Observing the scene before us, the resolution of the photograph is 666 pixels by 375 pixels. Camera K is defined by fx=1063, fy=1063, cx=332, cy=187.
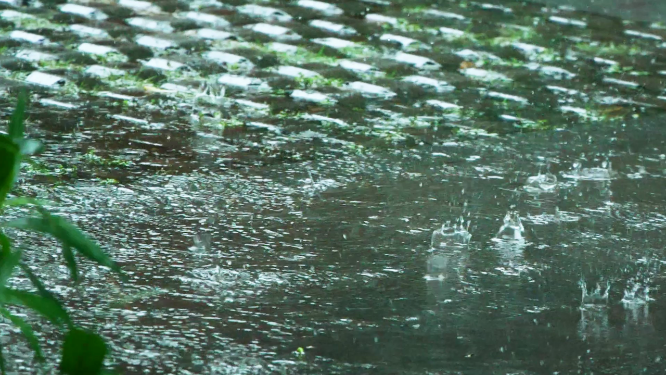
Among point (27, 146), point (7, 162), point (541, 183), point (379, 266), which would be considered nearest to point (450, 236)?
point (379, 266)

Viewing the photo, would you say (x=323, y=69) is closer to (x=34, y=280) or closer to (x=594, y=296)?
(x=594, y=296)

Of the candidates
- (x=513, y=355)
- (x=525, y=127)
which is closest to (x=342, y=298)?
(x=513, y=355)

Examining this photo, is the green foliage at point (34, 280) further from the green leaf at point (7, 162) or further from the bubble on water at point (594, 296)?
the bubble on water at point (594, 296)

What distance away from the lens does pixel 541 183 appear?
16.2 ft

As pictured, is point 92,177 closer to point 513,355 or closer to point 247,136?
point 247,136

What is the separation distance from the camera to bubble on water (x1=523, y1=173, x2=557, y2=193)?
16.0 ft

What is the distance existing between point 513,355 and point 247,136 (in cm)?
258

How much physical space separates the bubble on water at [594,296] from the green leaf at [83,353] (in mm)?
1954

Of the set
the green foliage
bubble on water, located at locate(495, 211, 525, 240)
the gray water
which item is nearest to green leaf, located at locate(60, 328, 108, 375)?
the green foliage

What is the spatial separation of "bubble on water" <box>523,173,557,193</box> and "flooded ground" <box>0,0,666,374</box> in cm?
1

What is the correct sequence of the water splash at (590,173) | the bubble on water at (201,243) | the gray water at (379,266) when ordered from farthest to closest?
the water splash at (590,173), the bubble on water at (201,243), the gray water at (379,266)

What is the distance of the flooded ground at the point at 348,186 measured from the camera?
326 cm

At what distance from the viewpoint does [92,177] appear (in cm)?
462

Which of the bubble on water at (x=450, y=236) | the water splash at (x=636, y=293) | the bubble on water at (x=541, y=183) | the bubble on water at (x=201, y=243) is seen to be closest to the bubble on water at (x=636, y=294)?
the water splash at (x=636, y=293)
